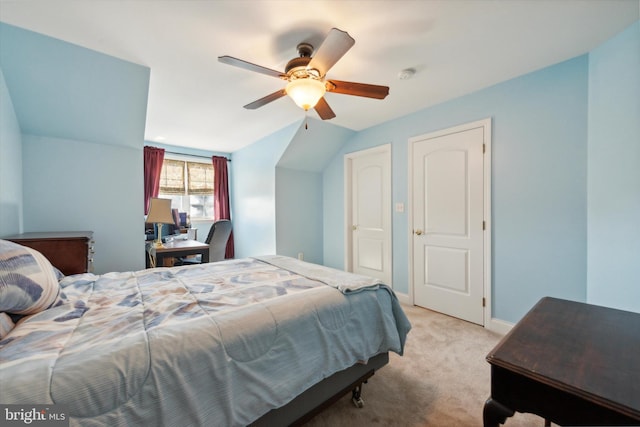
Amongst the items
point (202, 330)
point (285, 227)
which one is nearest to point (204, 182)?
point (285, 227)

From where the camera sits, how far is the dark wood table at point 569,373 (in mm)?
576

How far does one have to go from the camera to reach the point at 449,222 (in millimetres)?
2840

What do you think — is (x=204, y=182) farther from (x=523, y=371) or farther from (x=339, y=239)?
(x=523, y=371)

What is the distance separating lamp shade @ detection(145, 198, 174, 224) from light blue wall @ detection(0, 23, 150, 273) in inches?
11.8

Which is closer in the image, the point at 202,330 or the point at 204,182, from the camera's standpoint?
the point at 202,330

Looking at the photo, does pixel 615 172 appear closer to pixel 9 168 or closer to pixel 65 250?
pixel 65 250

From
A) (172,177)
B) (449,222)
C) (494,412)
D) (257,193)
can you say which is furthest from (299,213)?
(494,412)

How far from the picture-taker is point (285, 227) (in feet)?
13.6

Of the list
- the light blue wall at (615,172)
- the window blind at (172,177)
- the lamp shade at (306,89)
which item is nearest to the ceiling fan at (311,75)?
the lamp shade at (306,89)

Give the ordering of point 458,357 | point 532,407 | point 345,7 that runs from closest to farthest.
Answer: point 532,407, point 345,7, point 458,357

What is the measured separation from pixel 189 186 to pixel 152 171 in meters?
0.70

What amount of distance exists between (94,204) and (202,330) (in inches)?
114

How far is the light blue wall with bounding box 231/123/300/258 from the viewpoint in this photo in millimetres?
4090

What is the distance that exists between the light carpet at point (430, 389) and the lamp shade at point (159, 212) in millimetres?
2654
